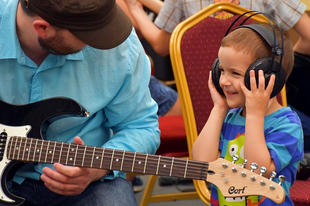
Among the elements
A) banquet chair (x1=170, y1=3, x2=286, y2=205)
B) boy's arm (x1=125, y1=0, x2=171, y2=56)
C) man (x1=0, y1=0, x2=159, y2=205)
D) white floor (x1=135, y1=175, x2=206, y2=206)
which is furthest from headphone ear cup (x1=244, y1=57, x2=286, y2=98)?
white floor (x1=135, y1=175, x2=206, y2=206)

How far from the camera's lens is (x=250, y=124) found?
4.96 ft

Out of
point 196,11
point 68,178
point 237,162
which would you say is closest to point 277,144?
point 237,162

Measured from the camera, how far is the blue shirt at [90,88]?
1.66 metres

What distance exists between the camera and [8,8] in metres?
1.68

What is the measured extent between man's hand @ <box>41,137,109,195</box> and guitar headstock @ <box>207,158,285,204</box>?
1.27ft

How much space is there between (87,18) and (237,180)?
61cm

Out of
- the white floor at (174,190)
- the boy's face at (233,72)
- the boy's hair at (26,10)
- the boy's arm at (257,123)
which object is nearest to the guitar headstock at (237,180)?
the boy's arm at (257,123)

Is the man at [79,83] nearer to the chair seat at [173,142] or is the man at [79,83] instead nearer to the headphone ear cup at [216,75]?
the headphone ear cup at [216,75]

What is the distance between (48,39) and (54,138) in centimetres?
32

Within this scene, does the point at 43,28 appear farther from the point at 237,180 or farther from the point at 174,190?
the point at 174,190

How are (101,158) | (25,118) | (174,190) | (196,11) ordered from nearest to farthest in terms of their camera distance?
(101,158) → (25,118) → (196,11) → (174,190)

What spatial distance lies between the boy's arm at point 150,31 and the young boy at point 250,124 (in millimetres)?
945

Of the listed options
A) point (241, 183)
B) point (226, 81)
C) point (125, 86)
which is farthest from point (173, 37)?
point (241, 183)

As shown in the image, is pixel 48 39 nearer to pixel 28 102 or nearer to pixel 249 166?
pixel 28 102
